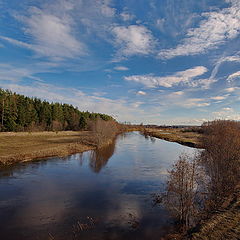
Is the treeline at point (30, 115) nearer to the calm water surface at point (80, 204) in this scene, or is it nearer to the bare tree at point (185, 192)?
the calm water surface at point (80, 204)

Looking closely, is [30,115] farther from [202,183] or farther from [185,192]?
[185,192]

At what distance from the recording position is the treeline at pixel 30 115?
5828 cm

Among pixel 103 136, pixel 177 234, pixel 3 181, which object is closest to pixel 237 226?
pixel 177 234

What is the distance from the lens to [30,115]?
66250 mm

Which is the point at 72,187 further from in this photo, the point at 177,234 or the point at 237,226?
the point at 237,226

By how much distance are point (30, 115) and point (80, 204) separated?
58138 millimetres

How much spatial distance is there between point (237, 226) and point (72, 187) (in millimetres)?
13842

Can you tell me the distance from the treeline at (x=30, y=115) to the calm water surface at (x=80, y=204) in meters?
38.8

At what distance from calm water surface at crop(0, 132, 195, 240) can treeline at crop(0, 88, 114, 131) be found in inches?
1526

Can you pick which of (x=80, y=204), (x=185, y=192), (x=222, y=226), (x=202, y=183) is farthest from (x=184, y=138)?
(x=222, y=226)

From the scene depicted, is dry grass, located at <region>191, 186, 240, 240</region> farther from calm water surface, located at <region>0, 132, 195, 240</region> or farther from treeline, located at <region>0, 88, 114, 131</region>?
treeline, located at <region>0, 88, 114, 131</region>

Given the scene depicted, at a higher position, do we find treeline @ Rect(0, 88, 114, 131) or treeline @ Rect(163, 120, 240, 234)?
treeline @ Rect(0, 88, 114, 131)

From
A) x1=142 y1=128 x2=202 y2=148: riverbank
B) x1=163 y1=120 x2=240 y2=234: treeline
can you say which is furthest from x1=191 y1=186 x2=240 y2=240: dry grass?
x1=142 y1=128 x2=202 y2=148: riverbank

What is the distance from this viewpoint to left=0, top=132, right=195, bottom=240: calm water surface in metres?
11.4
